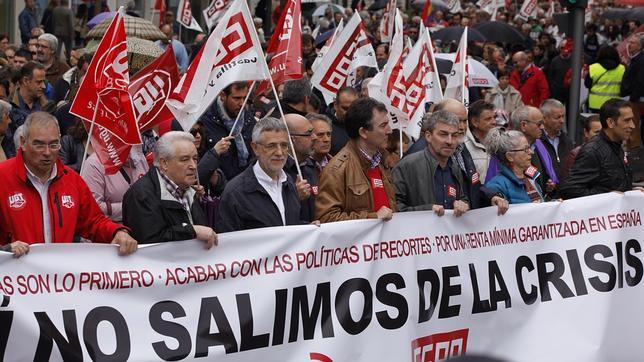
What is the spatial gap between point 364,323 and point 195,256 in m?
1.15

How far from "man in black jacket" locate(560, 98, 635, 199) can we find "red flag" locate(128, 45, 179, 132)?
2921mm

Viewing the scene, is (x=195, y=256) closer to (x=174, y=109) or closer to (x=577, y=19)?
(x=174, y=109)

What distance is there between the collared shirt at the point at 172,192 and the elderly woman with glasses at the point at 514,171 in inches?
96.9

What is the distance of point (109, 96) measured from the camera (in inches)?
331

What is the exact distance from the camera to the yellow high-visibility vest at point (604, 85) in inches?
752

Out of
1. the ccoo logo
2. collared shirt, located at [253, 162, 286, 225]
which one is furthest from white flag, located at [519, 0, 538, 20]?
collared shirt, located at [253, 162, 286, 225]

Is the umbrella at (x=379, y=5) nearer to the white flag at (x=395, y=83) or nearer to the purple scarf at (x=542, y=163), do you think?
the purple scarf at (x=542, y=163)

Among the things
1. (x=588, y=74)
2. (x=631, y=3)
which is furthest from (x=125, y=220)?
(x=631, y=3)

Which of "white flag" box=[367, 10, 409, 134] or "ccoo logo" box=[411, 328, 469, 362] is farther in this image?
"white flag" box=[367, 10, 409, 134]

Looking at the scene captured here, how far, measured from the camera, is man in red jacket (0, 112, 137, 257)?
6.97 metres

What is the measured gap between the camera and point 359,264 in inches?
306

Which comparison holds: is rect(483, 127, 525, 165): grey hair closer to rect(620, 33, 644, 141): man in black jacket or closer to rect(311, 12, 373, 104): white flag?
rect(311, 12, 373, 104): white flag

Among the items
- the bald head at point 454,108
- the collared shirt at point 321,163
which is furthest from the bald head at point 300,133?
the bald head at point 454,108

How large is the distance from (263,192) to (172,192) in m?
0.60
